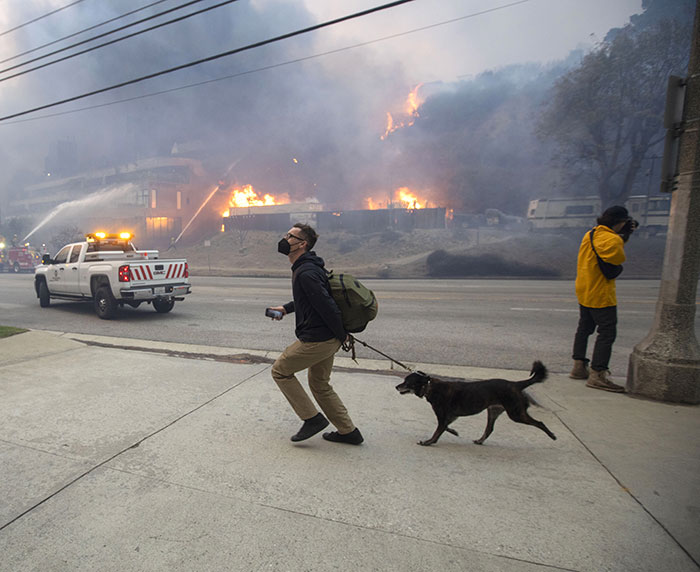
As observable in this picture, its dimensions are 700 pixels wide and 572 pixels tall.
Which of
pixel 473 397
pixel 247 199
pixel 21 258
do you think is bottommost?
pixel 21 258

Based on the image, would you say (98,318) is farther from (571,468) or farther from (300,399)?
(571,468)

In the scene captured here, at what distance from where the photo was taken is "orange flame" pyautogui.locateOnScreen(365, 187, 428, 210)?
2051 inches

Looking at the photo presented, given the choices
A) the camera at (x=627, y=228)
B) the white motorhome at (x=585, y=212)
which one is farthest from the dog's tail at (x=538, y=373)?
the white motorhome at (x=585, y=212)

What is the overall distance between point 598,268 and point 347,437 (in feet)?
10.5

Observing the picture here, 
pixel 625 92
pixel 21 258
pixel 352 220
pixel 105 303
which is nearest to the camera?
pixel 105 303

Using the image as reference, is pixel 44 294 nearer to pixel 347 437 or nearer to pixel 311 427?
pixel 311 427

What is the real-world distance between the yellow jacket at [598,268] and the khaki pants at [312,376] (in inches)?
118

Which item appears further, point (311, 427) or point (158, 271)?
point (158, 271)

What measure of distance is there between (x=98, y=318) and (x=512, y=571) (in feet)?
31.5

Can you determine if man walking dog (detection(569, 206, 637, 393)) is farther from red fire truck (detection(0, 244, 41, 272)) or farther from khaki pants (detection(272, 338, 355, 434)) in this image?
red fire truck (detection(0, 244, 41, 272))

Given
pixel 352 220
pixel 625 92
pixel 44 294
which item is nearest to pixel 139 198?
pixel 352 220

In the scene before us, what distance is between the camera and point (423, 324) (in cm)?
803

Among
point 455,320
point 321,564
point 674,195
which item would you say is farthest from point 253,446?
point 455,320

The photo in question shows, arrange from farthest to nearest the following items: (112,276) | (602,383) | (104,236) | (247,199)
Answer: (247,199) < (104,236) < (112,276) < (602,383)
